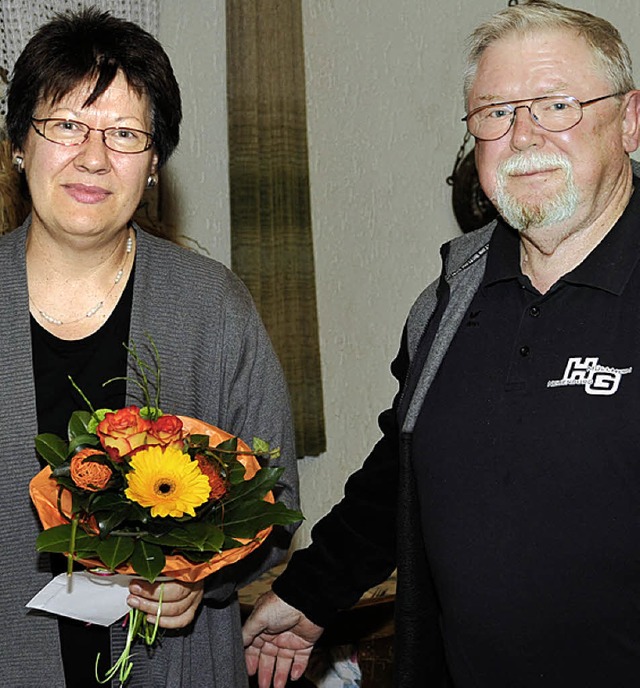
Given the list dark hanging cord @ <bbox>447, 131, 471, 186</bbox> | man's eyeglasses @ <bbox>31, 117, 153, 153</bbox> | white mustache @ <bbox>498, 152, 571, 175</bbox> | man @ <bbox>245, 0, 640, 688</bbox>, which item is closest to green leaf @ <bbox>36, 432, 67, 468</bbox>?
man's eyeglasses @ <bbox>31, 117, 153, 153</bbox>

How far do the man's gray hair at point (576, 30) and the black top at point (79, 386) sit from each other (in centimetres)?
97

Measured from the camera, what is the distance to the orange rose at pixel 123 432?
194 cm

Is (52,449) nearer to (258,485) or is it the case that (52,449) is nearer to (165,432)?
(165,432)

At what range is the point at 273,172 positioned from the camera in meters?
4.44

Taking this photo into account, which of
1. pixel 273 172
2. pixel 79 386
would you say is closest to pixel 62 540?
pixel 79 386

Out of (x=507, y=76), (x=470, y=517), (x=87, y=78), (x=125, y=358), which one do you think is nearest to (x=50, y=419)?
(x=125, y=358)

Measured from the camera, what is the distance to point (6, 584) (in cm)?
222

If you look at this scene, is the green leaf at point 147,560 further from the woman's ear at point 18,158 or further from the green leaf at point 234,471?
the woman's ear at point 18,158

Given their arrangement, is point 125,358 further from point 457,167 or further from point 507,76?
point 457,167

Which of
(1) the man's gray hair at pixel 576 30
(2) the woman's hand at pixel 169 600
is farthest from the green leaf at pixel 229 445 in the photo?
(1) the man's gray hair at pixel 576 30

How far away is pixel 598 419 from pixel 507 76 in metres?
0.70

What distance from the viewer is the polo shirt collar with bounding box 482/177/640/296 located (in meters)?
2.18

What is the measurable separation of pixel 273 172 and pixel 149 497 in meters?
2.71

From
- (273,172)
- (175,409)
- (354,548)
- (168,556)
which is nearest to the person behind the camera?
(168,556)
